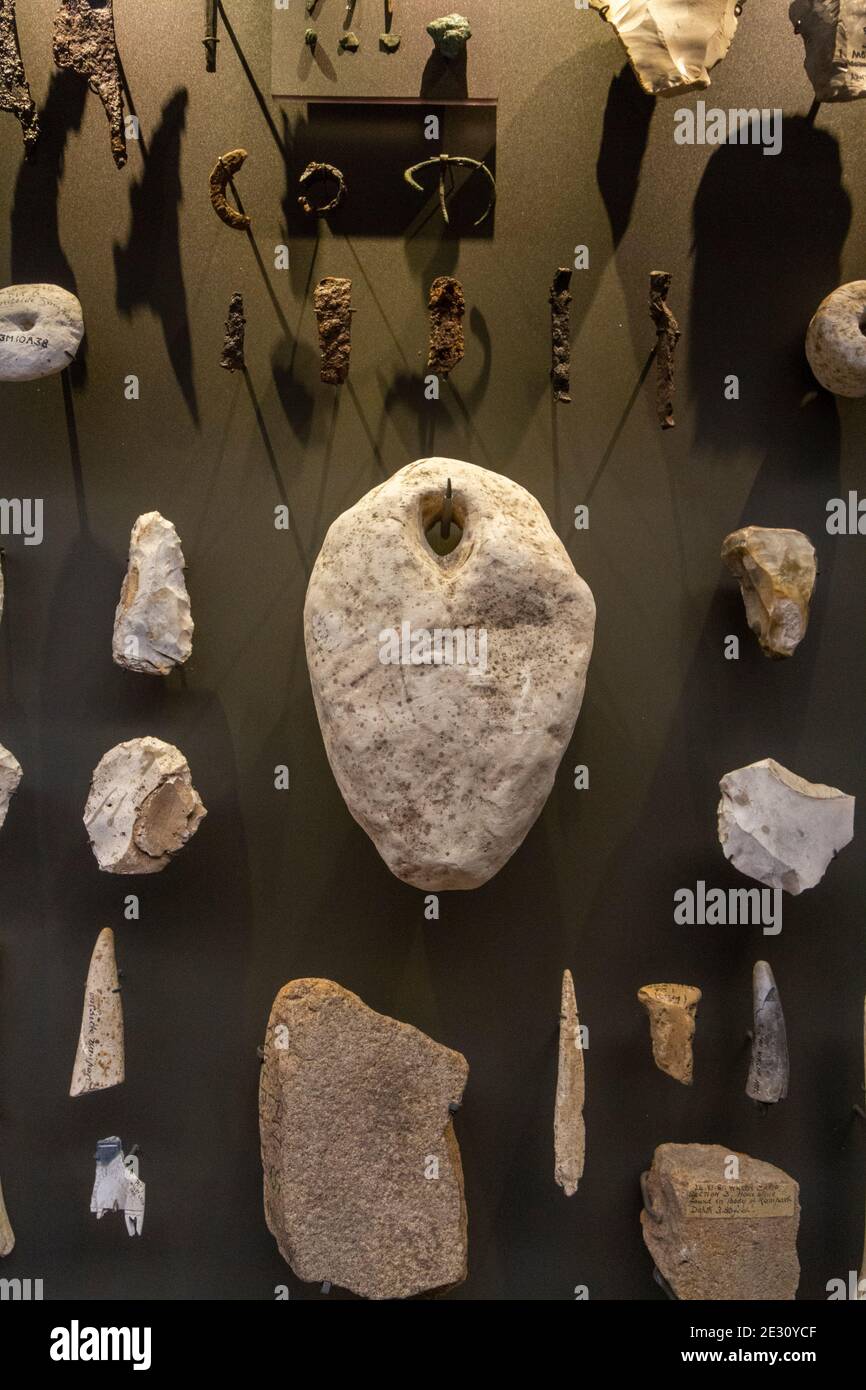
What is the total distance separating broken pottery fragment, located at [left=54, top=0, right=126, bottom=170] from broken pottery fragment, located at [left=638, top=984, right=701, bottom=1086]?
265cm

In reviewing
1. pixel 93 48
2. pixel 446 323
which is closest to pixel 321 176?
pixel 446 323

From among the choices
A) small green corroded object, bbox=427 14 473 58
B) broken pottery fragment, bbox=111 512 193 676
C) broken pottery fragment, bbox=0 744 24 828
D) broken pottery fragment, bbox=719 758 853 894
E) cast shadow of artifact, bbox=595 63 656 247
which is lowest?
broken pottery fragment, bbox=719 758 853 894

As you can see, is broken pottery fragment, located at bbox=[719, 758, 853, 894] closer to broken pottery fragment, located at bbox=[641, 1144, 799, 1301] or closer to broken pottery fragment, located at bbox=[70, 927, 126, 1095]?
broken pottery fragment, located at bbox=[641, 1144, 799, 1301]

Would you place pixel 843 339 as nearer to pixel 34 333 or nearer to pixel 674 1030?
pixel 674 1030

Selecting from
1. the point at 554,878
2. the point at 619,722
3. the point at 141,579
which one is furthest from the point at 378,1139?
the point at 141,579

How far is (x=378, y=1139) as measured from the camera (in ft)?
8.64

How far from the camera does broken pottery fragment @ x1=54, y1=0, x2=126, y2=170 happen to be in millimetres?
2654

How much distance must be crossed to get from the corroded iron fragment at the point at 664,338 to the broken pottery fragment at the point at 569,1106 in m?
1.50

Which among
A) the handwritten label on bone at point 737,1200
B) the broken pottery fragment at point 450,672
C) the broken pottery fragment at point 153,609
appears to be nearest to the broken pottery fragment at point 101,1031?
the broken pottery fragment at point 153,609

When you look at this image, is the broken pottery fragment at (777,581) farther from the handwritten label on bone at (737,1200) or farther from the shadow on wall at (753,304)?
the handwritten label on bone at (737,1200)

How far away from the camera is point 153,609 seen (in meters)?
2.66

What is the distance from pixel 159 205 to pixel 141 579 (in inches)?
40.9
